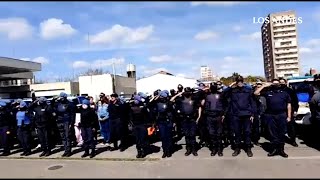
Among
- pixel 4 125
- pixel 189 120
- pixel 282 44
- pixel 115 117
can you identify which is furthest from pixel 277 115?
pixel 282 44

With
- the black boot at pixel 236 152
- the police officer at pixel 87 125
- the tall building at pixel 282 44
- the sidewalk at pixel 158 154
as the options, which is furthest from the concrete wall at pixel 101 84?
the black boot at pixel 236 152

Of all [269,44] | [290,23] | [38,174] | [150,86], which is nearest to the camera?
[38,174]

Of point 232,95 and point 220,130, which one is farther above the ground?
point 232,95

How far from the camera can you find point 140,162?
10.1 m

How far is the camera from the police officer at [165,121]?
35.1 feet

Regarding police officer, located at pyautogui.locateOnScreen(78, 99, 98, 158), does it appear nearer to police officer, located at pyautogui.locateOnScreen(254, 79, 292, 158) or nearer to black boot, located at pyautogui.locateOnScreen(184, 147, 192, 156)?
black boot, located at pyautogui.locateOnScreen(184, 147, 192, 156)

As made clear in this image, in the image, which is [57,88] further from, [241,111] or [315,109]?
[315,109]

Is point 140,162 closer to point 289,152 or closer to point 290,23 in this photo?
point 289,152

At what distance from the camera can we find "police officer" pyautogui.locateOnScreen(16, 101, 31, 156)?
485 inches

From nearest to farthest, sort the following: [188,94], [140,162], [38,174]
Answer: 1. [38,174]
2. [140,162]
3. [188,94]

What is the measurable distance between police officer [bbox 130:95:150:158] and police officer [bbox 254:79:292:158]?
3.11m

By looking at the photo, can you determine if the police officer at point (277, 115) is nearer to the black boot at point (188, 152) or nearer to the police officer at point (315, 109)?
A: the police officer at point (315, 109)

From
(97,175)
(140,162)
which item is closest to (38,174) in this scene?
(97,175)

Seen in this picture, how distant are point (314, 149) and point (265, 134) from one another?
278 centimetres
